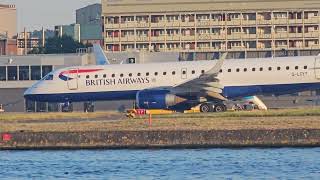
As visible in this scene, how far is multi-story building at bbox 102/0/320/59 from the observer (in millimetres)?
165250

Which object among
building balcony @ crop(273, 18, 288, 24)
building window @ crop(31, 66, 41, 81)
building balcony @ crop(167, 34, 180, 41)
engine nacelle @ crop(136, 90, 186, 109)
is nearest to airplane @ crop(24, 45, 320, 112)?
engine nacelle @ crop(136, 90, 186, 109)

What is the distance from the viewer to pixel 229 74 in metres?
81.1

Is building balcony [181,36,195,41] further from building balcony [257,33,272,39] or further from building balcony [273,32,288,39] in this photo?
building balcony [273,32,288,39]

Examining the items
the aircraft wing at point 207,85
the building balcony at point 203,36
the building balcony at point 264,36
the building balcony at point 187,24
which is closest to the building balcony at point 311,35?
the building balcony at point 264,36

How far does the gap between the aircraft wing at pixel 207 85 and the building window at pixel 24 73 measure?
102 ft

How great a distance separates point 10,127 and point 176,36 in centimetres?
11048

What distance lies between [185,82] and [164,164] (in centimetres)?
3492

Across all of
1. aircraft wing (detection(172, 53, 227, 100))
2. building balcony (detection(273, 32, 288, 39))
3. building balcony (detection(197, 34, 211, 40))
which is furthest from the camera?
building balcony (detection(197, 34, 211, 40))

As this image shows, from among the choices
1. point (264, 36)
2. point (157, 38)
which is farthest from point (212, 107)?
point (157, 38)

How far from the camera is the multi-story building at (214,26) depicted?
165m

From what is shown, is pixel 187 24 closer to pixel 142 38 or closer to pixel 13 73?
pixel 142 38

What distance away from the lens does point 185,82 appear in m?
80.9

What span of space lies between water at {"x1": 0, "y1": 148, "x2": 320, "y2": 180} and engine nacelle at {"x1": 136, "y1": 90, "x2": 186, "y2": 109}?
25.3m

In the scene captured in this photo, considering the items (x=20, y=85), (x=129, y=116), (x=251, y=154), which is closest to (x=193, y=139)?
(x=251, y=154)
